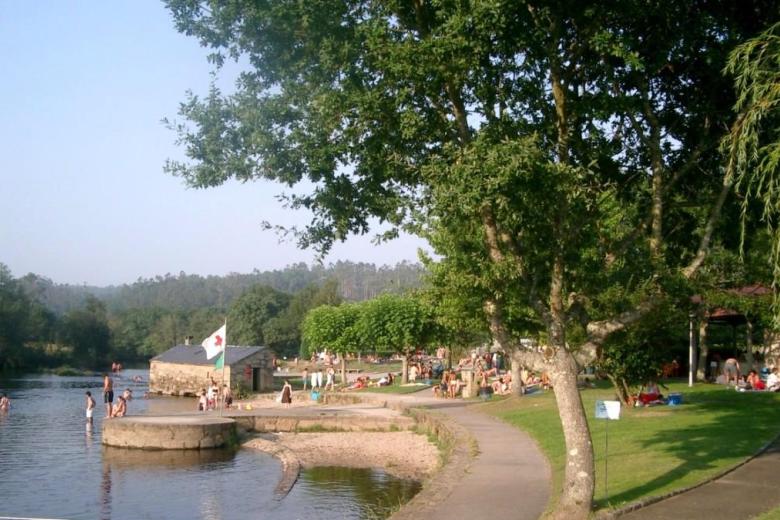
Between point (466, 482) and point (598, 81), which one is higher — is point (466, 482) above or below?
below

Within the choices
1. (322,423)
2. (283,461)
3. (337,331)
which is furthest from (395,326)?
(283,461)

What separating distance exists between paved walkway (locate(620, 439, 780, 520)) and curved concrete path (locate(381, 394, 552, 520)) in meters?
1.70

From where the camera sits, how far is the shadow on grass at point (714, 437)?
40.0ft

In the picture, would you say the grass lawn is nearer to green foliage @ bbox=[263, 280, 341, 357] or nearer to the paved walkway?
the paved walkway

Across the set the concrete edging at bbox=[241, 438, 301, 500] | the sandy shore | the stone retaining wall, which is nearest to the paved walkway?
the sandy shore

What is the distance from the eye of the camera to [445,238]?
37.7 feet

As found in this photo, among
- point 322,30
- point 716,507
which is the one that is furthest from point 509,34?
point 716,507

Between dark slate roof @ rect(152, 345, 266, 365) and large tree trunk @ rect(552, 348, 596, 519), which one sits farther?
dark slate roof @ rect(152, 345, 266, 365)

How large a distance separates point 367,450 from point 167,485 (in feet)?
20.5

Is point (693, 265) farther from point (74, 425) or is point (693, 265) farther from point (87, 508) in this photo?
point (74, 425)

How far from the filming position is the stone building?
48.8 metres

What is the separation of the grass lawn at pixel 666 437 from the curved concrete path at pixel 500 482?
1.24 feet

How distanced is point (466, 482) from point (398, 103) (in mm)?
6588

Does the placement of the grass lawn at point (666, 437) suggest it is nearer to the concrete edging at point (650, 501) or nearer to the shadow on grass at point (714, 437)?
the shadow on grass at point (714, 437)
